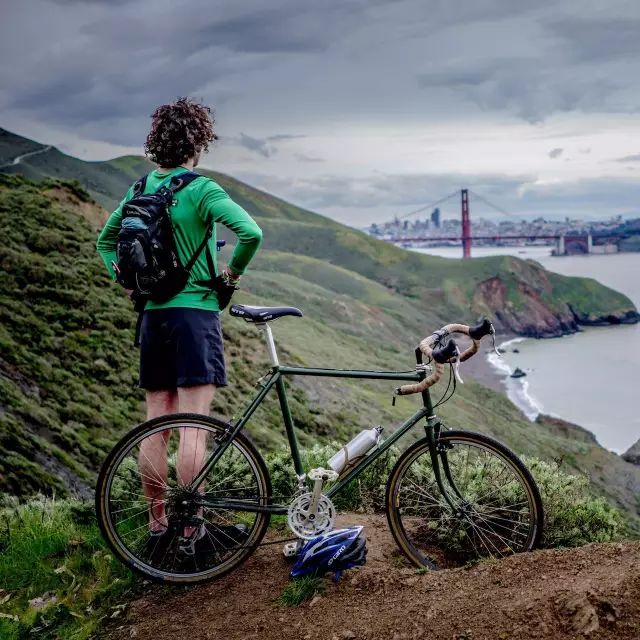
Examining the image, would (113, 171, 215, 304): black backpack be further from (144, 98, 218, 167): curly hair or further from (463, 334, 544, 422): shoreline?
(463, 334, 544, 422): shoreline

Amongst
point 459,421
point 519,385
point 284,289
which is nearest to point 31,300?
point 459,421

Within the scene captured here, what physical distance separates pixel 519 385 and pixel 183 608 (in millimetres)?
101289

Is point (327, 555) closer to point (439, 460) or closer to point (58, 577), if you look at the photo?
point (439, 460)

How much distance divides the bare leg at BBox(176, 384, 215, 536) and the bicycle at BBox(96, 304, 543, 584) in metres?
0.02

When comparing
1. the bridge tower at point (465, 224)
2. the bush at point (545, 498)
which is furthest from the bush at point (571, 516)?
the bridge tower at point (465, 224)

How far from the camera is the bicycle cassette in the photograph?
4.85 meters

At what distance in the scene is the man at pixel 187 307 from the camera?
4.71 m

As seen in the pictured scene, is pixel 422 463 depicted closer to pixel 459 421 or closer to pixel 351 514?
pixel 351 514

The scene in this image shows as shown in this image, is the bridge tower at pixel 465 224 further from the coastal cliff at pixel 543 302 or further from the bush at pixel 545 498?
the bush at pixel 545 498

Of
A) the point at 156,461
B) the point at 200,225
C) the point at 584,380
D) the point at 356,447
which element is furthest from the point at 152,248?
the point at 584,380

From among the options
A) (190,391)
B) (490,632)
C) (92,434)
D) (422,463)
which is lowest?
(92,434)

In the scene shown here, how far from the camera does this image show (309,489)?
5.00 m

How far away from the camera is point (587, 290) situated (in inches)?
7126

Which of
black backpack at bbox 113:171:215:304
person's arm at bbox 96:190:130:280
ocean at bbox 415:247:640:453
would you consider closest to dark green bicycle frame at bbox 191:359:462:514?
black backpack at bbox 113:171:215:304
